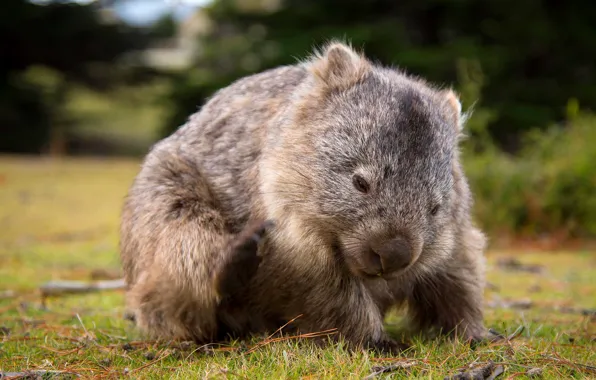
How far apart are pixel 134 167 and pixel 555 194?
35.0 feet

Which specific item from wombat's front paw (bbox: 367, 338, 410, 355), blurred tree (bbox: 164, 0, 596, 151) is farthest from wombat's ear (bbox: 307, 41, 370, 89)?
blurred tree (bbox: 164, 0, 596, 151)

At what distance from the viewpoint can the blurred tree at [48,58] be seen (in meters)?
19.6

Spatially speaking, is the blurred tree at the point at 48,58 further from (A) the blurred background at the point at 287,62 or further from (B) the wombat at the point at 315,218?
(B) the wombat at the point at 315,218

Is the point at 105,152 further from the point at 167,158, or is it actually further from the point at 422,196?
the point at 422,196

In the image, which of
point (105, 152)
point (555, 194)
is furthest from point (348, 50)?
point (105, 152)

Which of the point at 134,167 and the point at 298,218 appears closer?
the point at 298,218

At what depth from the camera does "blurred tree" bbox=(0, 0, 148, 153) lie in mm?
19609

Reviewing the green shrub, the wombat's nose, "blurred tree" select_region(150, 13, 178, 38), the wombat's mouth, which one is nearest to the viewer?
the wombat's nose

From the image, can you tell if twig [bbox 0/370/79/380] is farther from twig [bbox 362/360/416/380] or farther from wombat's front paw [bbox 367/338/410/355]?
wombat's front paw [bbox 367/338/410/355]

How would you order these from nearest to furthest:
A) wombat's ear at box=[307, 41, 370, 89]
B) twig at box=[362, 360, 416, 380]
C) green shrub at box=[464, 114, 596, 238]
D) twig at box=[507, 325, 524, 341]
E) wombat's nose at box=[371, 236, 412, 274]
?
1. twig at box=[362, 360, 416, 380]
2. wombat's nose at box=[371, 236, 412, 274]
3. twig at box=[507, 325, 524, 341]
4. wombat's ear at box=[307, 41, 370, 89]
5. green shrub at box=[464, 114, 596, 238]

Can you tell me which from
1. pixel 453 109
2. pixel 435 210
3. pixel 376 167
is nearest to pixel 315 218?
pixel 376 167

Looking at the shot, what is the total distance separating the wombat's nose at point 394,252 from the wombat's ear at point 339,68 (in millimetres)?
1036

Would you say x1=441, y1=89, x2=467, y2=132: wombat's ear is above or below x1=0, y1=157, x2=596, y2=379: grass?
above

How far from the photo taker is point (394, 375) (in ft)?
9.30
